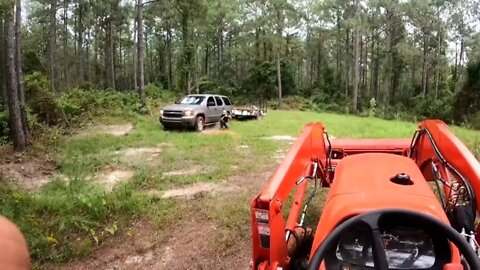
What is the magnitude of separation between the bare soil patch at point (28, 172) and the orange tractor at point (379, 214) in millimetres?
6684

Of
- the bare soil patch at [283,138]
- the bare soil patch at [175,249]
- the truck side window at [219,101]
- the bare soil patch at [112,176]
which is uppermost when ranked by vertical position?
the truck side window at [219,101]

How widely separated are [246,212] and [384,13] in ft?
A: 103

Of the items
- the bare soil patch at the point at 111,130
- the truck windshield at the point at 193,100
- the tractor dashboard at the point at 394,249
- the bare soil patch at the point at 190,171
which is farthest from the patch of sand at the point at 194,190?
the truck windshield at the point at 193,100

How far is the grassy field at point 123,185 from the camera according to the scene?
6207 mm

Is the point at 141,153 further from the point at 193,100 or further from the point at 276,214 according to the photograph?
the point at 276,214

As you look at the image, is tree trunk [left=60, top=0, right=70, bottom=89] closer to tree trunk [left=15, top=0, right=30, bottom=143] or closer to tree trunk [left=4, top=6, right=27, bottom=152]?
tree trunk [left=15, top=0, right=30, bottom=143]

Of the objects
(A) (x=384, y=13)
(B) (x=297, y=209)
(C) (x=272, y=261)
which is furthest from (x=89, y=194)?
(A) (x=384, y=13)

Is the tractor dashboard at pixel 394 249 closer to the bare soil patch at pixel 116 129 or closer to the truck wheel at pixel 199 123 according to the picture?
the bare soil patch at pixel 116 129

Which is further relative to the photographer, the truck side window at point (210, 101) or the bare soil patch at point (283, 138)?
the truck side window at point (210, 101)

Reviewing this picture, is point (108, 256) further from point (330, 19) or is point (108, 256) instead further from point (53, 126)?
point (330, 19)

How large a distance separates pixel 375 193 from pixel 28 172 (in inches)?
356

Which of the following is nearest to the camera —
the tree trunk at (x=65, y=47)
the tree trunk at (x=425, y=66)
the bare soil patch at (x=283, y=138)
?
the bare soil patch at (x=283, y=138)

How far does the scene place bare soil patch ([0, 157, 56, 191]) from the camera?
902cm

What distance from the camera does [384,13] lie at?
3431cm
